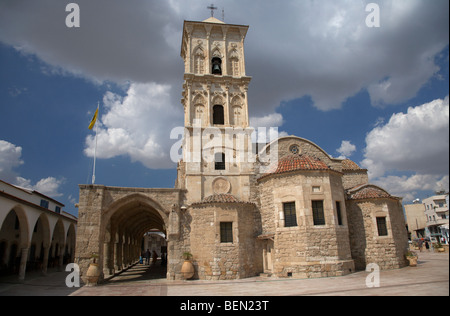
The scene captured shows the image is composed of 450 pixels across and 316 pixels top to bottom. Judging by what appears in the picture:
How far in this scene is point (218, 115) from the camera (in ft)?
71.6

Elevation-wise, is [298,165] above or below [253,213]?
above

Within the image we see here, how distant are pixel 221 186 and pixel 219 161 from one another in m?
1.78

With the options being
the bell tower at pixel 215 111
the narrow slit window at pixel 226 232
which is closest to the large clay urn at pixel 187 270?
the narrow slit window at pixel 226 232

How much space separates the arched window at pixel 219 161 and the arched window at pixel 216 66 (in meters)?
7.24

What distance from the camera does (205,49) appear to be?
22.8 m

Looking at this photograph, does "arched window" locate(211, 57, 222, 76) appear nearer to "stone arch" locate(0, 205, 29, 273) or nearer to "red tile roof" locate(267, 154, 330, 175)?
"red tile roof" locate(267, 154, 330, 175)

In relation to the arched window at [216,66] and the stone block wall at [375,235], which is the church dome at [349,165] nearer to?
the stone block wall at [375,235]

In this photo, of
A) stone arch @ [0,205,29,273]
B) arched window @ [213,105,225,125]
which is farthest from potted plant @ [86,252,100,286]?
arched window @ [213,105,225,125]

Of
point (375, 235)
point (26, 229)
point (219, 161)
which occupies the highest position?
point (219, 161)

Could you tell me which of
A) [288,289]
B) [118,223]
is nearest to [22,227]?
[118,223]

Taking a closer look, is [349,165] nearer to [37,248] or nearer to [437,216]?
[37,248]

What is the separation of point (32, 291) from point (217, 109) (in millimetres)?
15548
